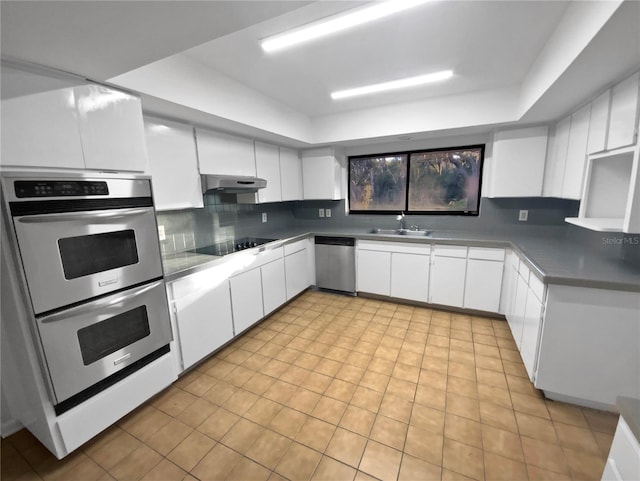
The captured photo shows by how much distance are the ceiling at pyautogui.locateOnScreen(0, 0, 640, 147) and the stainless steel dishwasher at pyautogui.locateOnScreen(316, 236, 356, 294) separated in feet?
4.65

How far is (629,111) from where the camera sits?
1.57 meters

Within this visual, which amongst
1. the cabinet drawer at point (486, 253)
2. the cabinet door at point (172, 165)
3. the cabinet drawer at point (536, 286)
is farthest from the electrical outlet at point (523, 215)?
the cabinet door at point (172, 165)

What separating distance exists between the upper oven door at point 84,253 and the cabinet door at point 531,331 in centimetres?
273

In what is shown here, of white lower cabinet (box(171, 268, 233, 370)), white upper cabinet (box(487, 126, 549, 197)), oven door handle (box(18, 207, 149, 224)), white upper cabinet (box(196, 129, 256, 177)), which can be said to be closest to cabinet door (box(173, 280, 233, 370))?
white lower cabinet (box(171, 268, 233, 370))

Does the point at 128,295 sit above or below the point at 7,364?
above

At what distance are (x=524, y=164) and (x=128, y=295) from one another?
381cm

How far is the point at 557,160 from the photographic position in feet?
8.46

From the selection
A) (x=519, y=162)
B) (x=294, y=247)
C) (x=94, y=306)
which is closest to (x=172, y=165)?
(x=94, y=306)

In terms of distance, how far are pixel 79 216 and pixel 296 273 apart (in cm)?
248

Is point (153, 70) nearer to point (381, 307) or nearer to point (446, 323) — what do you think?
point (381, 307)

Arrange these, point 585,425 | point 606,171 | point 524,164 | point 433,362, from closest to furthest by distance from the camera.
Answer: point 585,425
point 606,171
point 433,362
point 524,164

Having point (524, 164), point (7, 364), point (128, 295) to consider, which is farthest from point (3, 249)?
point (524, 164)

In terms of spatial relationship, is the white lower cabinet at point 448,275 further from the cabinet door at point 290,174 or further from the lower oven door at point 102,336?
the lower oven door at point 102,336

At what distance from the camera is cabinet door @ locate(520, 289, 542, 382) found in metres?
1.91
